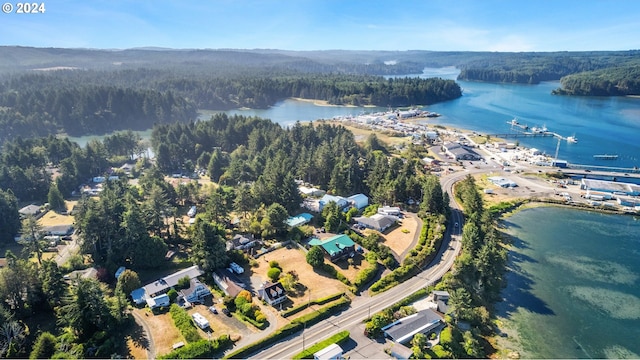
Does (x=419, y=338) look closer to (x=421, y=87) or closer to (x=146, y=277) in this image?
(x=146, y=277)

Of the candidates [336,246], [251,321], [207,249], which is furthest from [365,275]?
[207,249]

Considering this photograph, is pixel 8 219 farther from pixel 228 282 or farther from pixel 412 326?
pixel 412 326

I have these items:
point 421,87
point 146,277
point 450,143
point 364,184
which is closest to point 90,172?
point 146,277

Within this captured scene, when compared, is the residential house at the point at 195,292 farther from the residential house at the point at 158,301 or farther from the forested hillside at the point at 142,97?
the forested hillside at the point at 142,97

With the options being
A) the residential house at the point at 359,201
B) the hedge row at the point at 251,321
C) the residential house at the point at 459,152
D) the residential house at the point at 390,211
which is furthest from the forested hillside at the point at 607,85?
the hedge row at the point at 251,321

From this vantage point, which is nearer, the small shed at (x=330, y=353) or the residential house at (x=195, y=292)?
the small shed at (x=330, y=353)

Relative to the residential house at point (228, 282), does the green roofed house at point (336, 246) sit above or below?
above

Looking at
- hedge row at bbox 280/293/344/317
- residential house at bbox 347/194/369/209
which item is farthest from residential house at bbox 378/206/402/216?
hedge row at bbox 280/293/344/317
